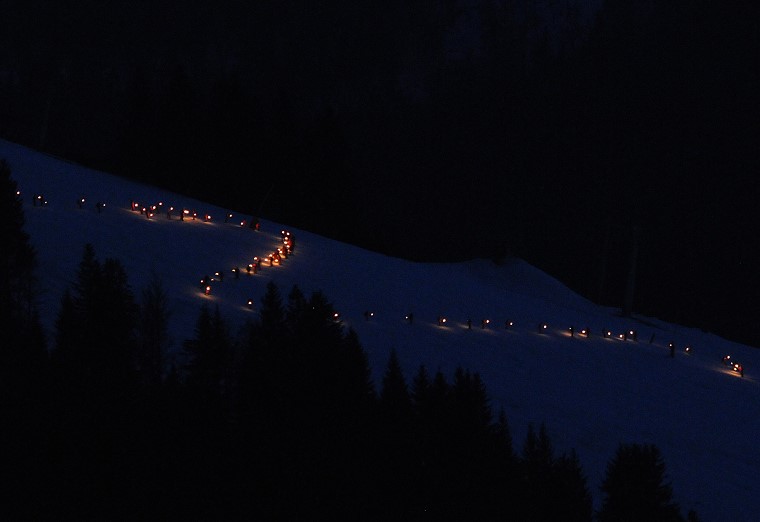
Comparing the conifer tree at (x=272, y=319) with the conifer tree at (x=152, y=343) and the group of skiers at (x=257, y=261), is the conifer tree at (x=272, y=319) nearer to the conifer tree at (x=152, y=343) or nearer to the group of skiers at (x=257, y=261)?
the conifer tree at (x=152, y=343)

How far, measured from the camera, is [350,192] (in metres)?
63.8

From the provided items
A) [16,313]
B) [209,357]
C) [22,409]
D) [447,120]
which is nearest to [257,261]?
[16,313]

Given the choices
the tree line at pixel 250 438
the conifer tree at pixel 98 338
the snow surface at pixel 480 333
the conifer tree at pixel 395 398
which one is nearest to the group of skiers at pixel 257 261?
the snow surface at pixel 480 333

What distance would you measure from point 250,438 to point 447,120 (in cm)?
10949

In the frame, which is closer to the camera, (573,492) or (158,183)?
(573,492)

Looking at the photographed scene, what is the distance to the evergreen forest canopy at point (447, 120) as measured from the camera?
58.8 metres

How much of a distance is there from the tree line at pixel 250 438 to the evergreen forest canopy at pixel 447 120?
1430 inches

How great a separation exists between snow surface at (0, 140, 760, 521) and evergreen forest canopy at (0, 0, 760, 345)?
15.6 metres

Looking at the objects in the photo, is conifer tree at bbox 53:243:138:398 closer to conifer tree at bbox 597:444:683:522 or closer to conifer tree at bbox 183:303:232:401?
conifer tree at bbox 183:303:232:401

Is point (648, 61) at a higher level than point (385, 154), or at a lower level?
higher

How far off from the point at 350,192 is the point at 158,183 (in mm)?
16519

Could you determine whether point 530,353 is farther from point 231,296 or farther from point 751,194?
point 751,194

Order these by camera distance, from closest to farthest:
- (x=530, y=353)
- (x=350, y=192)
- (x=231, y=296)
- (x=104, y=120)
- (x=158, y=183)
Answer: (x=231, y=296) < (x=530, y=353) < (x=158, y=183) < (x=350, y=192) < (x=104, y=120)

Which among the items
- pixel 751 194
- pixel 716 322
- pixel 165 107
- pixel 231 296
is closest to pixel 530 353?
pixel 231 296
